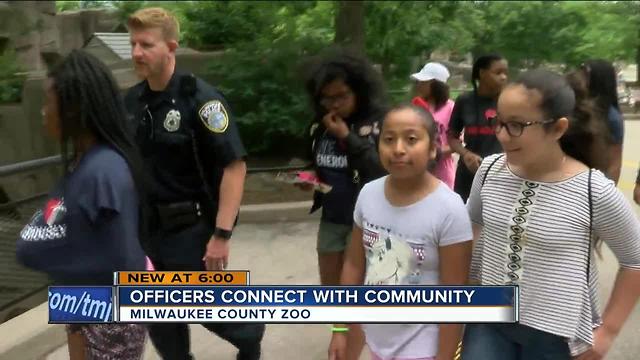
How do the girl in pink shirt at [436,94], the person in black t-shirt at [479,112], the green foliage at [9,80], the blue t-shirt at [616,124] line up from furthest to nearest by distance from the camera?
the green foliage at [9,80] < the girl in pink shirt at [436,94] < the person in black t-shirt at [479,112] < the blue t-shirt at [616,124]

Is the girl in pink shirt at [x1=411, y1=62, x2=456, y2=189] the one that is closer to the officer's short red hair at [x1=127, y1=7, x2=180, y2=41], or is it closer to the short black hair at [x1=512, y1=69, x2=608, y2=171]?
the officer's short red hair at [x1=127, y1=7, x2=180, y2=41]

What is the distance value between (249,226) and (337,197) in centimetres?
398

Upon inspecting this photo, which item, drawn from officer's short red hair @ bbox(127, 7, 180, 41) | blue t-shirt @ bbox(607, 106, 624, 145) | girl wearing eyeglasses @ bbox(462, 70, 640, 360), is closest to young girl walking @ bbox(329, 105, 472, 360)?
girl wearing eyeglasses @ bbox(462, 70, 640, 360)

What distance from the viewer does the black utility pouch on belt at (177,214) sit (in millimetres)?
3078

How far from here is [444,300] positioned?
2.25 m

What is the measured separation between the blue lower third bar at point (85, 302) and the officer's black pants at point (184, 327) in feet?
2.40

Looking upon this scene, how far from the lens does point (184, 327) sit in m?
3.39

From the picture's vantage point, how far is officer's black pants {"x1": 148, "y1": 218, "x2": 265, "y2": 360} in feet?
10.2

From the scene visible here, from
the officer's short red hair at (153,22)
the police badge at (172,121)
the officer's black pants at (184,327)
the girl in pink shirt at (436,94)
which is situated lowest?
the officer's black pants at (184,327)

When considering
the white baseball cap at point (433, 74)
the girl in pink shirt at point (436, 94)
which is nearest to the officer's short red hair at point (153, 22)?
the girl in pink shirt at point (436, 94)

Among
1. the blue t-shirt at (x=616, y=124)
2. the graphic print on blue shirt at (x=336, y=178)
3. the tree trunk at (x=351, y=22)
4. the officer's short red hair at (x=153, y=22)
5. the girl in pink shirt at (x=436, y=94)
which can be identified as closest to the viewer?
the officer's short red hair at (x=153, y=22)

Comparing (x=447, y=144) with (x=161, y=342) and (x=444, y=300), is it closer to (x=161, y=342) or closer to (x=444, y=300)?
(x=161, y=342)

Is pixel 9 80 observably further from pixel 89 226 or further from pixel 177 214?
pixel 89 226

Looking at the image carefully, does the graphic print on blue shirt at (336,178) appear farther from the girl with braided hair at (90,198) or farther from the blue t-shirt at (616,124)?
the blue t-shirt at (616,124)
